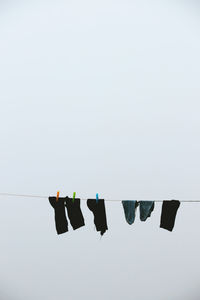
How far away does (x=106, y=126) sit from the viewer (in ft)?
12.0

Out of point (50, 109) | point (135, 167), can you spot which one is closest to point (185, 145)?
point (135, 167)

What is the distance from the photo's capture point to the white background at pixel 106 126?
3641 mm

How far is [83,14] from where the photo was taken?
3.70 metres

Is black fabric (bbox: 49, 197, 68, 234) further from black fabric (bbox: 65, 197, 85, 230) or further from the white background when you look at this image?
the white background

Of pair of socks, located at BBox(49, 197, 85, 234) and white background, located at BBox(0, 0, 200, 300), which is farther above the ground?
white background, located at BBox(0, 0, 200, 300)

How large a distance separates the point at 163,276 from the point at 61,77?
1.96 meters

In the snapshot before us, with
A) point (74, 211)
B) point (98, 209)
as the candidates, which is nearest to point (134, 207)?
point (98, 209)

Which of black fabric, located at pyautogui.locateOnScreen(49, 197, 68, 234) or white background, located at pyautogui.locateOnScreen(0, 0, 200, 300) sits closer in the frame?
black fabric, located at pyautogui.locateOnScreen(49, 197, 68, 234)

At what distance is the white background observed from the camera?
143 inches

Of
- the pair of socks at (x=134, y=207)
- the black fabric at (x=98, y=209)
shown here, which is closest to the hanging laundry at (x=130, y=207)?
the pair of socks at (x=134, y=207)

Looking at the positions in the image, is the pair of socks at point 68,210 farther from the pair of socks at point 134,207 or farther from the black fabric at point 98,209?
the pair of socks at point 134,207

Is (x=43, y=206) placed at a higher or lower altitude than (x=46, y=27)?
lower

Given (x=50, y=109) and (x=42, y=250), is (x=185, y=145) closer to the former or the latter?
(x=50, y=109)

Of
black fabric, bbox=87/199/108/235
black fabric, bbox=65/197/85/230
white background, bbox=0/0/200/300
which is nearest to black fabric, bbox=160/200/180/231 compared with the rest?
black fabric, bbox=87/199/108/235
